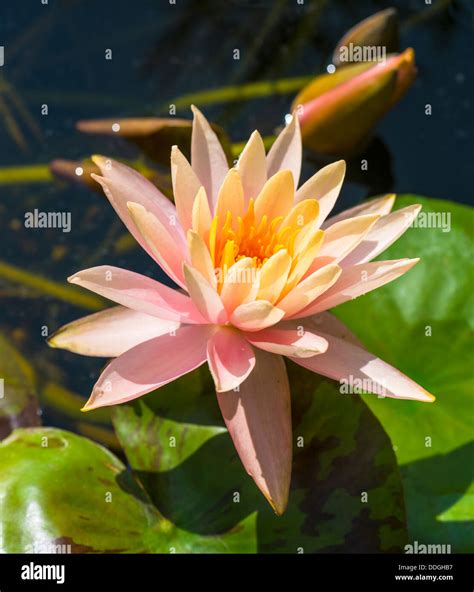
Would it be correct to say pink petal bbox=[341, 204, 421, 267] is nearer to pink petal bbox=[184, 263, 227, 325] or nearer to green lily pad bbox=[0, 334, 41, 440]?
pink petal bbox=[184, 263, 227, 325]

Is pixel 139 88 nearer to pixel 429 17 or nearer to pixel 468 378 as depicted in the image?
pixel 429 17

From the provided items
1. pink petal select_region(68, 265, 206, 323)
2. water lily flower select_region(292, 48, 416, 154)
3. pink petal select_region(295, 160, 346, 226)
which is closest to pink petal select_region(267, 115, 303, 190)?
pink petal select_region(295, 160, 346, 226)

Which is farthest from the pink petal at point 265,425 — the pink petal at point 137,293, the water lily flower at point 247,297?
the pink petal at point 137,293

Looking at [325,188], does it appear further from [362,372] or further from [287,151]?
[362,372]

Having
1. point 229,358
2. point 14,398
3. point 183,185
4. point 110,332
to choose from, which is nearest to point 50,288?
point 14,398
